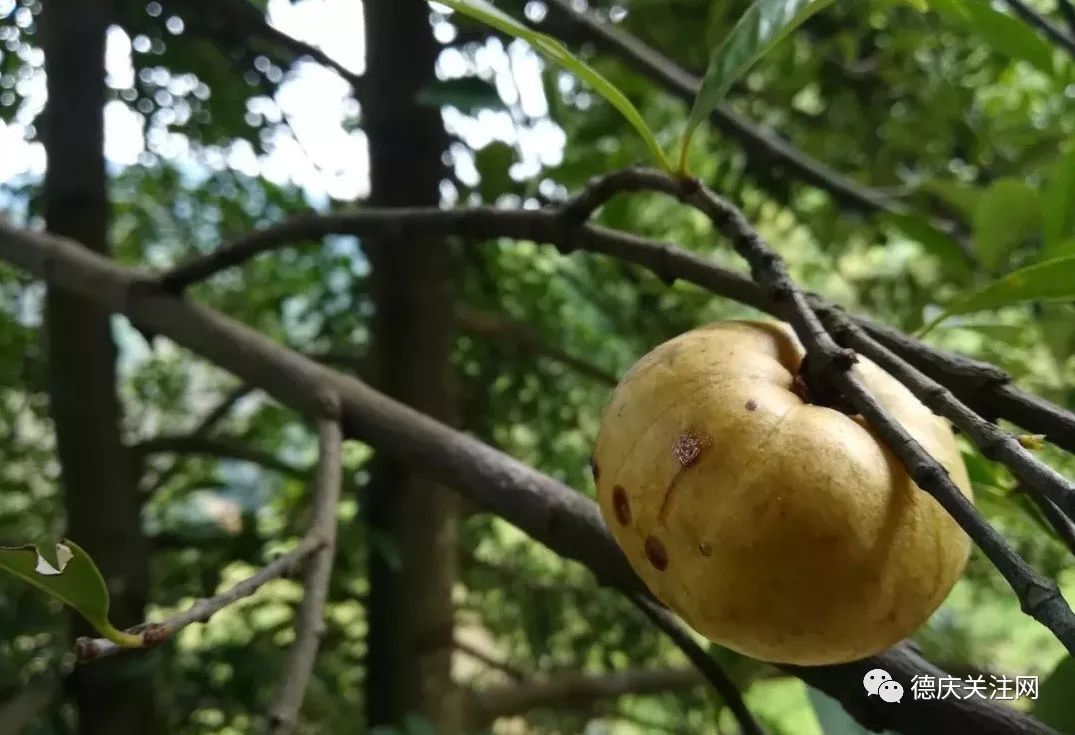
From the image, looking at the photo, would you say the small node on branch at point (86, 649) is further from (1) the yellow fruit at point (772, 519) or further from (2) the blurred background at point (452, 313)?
(2) the blurred background at point (452, 313)

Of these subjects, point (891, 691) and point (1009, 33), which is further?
point (1009, 33)

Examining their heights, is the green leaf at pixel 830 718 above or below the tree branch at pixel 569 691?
above

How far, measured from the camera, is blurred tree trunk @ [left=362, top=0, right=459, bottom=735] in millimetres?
752

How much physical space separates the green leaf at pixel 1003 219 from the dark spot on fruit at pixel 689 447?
39 cm

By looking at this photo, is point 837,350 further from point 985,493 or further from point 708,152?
point 708,152

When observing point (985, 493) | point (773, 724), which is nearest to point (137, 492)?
point (773, 724)

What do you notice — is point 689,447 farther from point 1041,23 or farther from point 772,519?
point 1041,23

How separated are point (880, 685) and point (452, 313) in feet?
1.83

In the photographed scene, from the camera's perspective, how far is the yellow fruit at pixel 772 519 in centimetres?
23

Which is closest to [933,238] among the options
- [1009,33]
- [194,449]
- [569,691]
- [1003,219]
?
[1003,219]

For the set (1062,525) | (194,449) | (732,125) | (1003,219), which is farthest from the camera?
(194,449)

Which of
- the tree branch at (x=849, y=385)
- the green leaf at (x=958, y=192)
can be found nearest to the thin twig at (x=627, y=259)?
the tree branch at (x=849, y=385)

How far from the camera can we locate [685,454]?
0.24m

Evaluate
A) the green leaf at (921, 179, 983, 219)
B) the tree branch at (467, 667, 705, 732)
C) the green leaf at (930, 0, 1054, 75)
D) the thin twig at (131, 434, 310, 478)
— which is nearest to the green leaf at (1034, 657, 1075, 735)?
the green leaf at (930, 0, 1054, 75)
